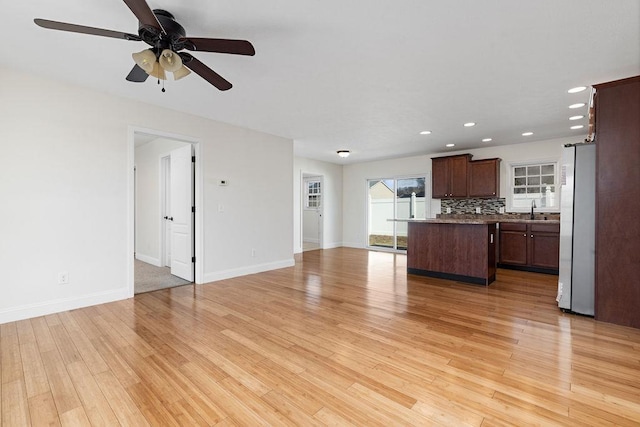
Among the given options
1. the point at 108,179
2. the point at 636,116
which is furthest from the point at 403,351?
the point at 108,179

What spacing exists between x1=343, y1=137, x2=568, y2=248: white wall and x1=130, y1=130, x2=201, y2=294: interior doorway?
197 inches

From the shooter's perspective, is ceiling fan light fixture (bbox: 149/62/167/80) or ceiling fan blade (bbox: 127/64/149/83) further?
ceiling fan blade (bbox: 127/64/149/83)

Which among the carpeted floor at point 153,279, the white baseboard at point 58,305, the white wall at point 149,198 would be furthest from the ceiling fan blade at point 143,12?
the white wall at point 149,198

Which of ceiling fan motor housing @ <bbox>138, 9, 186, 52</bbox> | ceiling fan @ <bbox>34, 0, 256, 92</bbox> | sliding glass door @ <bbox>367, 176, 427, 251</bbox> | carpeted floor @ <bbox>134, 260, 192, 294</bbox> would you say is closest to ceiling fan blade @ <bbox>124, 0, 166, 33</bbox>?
ceiling fan @ <bbox>34, 0, 256, 92</bbox>

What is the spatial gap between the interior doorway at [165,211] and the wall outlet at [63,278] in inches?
25.1

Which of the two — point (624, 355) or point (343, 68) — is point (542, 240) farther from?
point (343, 68)

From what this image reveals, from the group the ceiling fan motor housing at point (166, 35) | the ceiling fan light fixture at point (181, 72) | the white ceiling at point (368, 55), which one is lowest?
the ceiling fan light fixture at point (181, 72)

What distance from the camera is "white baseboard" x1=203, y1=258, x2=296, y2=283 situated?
4.48m

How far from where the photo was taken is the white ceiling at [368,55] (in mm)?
2021

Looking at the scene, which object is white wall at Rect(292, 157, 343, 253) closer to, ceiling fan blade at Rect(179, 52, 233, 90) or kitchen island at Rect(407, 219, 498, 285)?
kitchen island at Rect(407, 219, 498, 285)

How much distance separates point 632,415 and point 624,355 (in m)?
0.92

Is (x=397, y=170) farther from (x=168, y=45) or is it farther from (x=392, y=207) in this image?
(x=168, y=45)

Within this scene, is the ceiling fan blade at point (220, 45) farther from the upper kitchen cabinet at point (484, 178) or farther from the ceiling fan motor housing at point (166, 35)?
the upper kitchen cabinet at point (484, 178)

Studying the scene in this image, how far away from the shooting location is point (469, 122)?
4582mm
